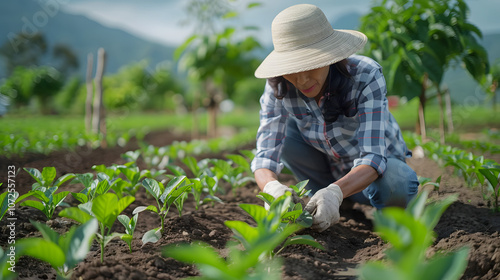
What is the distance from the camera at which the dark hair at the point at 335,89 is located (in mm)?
1968

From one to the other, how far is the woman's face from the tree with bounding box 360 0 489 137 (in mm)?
1754

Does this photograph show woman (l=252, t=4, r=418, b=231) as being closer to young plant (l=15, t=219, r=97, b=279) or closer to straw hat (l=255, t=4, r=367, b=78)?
straw hat (l=255, t=4, r=367, b=78)

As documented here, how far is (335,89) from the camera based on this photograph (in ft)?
6.53

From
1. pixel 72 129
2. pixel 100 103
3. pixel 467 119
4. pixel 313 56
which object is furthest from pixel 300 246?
pixel 467 119

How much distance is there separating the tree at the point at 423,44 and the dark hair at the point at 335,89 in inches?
63.0

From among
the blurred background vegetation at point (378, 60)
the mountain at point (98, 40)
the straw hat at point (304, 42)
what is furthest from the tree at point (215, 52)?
the mountain at point (98, 40)

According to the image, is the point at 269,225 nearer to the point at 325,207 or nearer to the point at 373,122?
the point at 325,207

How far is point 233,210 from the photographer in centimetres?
234

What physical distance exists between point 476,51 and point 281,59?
2.58 m

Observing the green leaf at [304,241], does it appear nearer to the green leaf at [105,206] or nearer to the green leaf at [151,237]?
the green leaf at [151,237]

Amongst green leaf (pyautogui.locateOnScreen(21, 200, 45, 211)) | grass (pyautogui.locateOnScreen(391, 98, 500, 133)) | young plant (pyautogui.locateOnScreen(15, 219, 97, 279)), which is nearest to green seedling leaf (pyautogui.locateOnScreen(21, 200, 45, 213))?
green leaf (pyautogui.locateOnScreen(21, 200, 45, 211))

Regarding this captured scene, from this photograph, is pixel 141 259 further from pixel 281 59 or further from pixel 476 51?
pixel 476 51

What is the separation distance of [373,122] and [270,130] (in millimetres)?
Result: 563

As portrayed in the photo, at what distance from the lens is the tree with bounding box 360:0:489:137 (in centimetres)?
349
